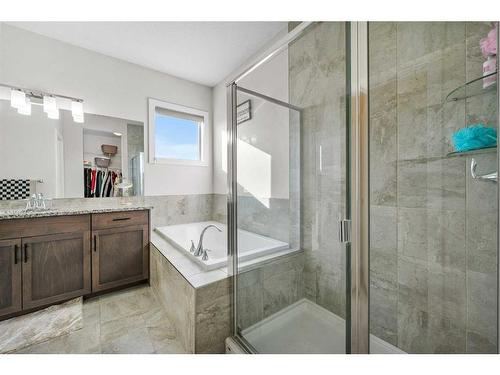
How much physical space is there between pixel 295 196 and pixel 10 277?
2.14m

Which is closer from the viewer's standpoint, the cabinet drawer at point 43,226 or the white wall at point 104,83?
the cabinet drawer at point 43,226

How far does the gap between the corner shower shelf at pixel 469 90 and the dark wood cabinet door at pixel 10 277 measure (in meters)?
2.86

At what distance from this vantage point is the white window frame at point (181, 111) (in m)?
2.67

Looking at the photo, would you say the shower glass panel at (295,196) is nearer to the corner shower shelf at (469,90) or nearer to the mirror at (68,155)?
the corner shower shelf at (469,90)

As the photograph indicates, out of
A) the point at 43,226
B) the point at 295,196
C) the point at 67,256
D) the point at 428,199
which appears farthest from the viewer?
the point at 67,256

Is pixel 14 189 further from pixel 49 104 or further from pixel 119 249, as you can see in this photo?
pixel 119 249

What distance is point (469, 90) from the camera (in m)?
0.95

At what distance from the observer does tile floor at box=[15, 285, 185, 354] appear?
1354 mm

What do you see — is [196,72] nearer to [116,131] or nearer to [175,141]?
[175,141]

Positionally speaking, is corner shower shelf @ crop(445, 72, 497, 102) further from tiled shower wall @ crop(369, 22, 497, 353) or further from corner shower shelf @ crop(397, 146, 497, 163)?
corner shower shelf @ crop(397, 146, 497, 163)

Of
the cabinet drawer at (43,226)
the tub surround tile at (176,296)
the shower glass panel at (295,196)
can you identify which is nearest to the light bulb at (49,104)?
the cabinet drawer at (43,226)

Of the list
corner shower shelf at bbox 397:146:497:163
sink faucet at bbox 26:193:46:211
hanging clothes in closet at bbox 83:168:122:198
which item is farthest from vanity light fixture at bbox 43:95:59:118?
corner shower shelf at bbox 397:146:497:163

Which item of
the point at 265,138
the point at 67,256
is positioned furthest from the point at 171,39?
the point at 67,256
